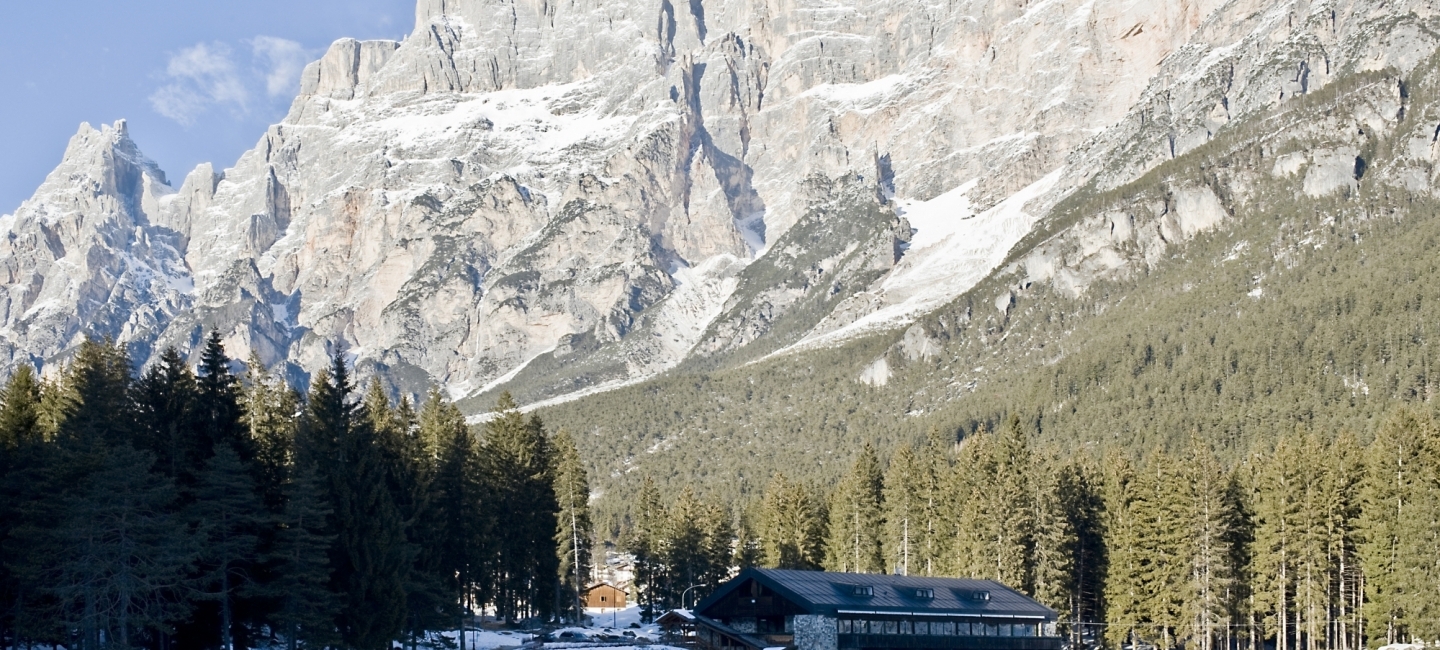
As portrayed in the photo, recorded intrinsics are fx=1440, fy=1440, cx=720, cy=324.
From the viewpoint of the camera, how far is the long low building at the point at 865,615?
7700cm

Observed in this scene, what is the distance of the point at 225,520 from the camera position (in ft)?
194

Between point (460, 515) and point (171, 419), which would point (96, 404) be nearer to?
point (171, 419)

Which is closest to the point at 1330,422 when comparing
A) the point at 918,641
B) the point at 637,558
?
the point at 637,558

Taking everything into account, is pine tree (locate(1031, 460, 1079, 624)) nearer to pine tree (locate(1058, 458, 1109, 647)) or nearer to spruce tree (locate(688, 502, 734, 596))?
pine tree (locate(1058, 458, 1109, 647))

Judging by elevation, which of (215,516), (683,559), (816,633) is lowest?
(816,633)

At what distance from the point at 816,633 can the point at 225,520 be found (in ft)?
104

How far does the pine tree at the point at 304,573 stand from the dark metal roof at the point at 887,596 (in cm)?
2614

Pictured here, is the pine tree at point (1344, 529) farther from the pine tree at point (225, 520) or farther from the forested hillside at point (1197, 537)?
the pine tree at point (225, 520)

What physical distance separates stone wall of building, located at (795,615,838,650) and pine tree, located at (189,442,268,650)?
2923 cm

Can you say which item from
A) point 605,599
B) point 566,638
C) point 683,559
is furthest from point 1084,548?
point 605,599

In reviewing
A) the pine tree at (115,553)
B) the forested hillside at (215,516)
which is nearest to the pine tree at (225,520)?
the forested hillside at (215,516)

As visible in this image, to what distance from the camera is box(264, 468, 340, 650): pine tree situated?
5859 centimetres

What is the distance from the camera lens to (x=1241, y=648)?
98188 millimetres

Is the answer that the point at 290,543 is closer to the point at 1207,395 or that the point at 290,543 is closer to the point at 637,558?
the point at 637,558
